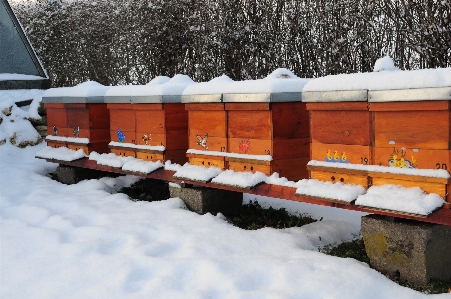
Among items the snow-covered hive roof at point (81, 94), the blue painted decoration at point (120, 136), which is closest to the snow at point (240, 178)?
the blue painted decoration at point (120, 136)

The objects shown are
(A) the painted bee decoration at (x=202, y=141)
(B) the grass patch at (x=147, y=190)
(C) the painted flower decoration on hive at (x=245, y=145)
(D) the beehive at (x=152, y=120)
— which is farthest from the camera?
(B) the grass patch at (x=147, y=190)

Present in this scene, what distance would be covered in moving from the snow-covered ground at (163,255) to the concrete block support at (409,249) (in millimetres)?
174

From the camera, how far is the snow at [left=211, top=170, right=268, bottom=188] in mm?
4984

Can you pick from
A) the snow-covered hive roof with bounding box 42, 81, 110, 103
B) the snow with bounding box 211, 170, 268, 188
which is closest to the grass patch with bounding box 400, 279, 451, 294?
the snow with bounding box 211, 170, 268, 188

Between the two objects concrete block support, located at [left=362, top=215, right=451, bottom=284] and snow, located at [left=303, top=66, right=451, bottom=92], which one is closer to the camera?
snow, located at [left=303, top=66, right=451, bottom=92]

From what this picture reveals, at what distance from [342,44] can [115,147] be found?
4.31 metres

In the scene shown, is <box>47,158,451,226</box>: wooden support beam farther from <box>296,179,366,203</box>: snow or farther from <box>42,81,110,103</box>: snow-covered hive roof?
<box>42,81,110,103</box>: snow-covered hive roof

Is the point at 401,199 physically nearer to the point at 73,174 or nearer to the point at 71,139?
the point at 71,139

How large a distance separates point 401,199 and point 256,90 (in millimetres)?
1809

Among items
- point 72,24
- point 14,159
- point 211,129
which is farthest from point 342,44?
point 72,24

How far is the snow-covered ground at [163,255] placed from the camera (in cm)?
387

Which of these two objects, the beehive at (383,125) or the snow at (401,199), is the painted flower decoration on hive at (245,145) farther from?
the snow at (401,199)

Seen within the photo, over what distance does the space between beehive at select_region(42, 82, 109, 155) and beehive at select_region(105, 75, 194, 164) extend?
59cm

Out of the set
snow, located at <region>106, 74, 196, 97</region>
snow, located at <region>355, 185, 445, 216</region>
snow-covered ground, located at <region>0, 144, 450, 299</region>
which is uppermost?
snow, located at <region>106, 74, 196, 97</region>
